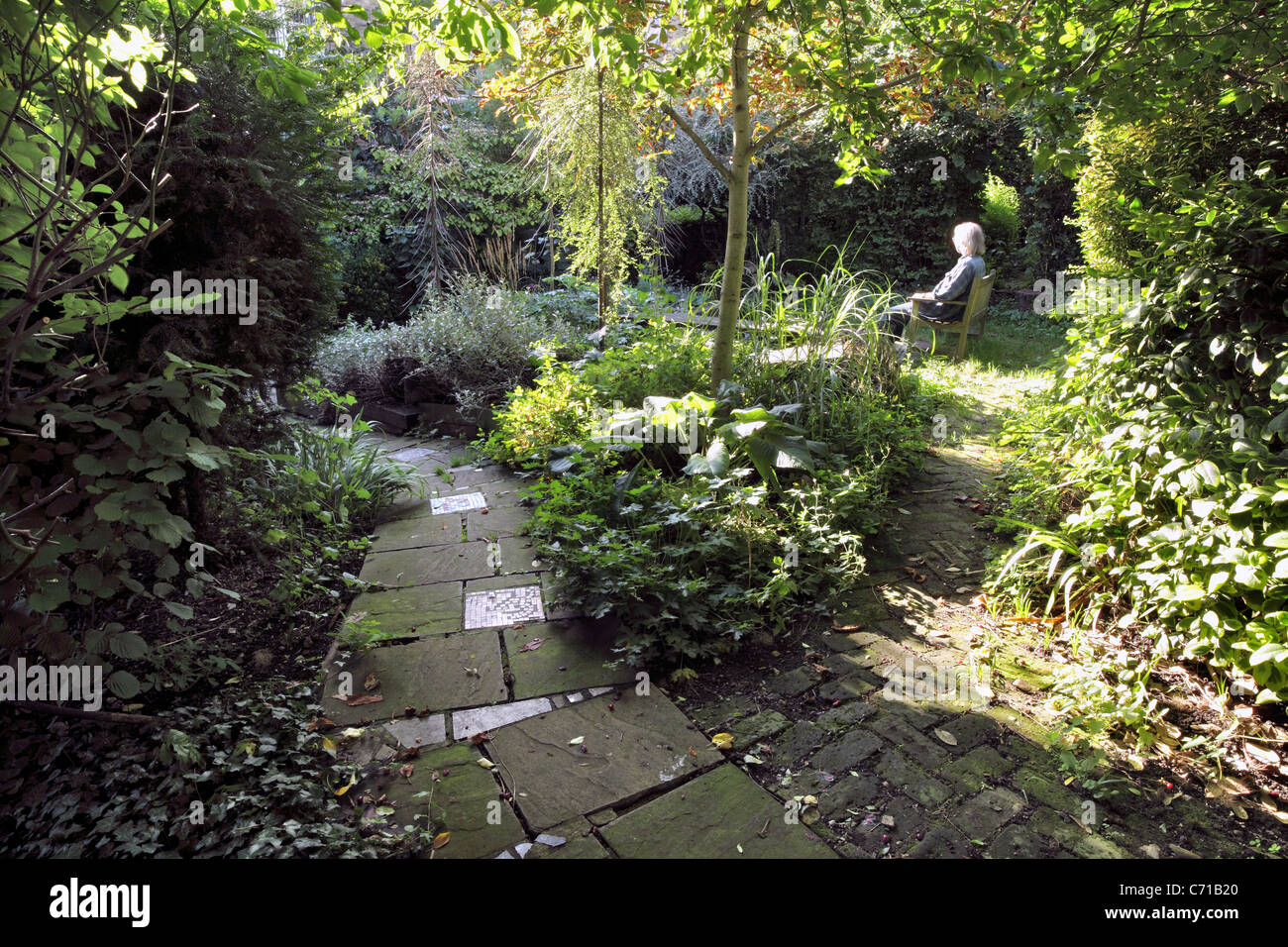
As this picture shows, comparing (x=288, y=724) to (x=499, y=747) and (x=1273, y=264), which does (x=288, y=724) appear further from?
(x=1273, y=264)

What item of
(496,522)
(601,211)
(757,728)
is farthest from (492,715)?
(601,211)

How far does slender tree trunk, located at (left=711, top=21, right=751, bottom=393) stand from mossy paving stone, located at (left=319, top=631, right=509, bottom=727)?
6.76 ft

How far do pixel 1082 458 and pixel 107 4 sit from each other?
11.2ft

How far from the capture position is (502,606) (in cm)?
299

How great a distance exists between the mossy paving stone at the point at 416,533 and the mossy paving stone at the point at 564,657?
103 centimetres

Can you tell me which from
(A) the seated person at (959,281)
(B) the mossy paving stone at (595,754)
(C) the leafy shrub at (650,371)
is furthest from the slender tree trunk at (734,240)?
(A) the seated person at (959,281)

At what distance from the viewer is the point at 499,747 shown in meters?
2.17

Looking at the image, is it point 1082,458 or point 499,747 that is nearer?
point 499,747

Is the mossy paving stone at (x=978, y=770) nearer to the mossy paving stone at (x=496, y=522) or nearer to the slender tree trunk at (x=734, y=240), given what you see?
the mossy paving stone at (x=496, y=522)

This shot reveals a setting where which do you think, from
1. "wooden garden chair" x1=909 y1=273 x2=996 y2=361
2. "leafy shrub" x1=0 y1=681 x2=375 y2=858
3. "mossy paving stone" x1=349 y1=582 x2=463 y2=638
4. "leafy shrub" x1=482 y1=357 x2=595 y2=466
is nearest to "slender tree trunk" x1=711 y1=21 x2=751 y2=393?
"leafy shrub" x1=482 y1=357 x2=595 y2=466

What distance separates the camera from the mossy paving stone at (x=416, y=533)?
3.60 m

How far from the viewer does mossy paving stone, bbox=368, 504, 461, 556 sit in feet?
11.8
